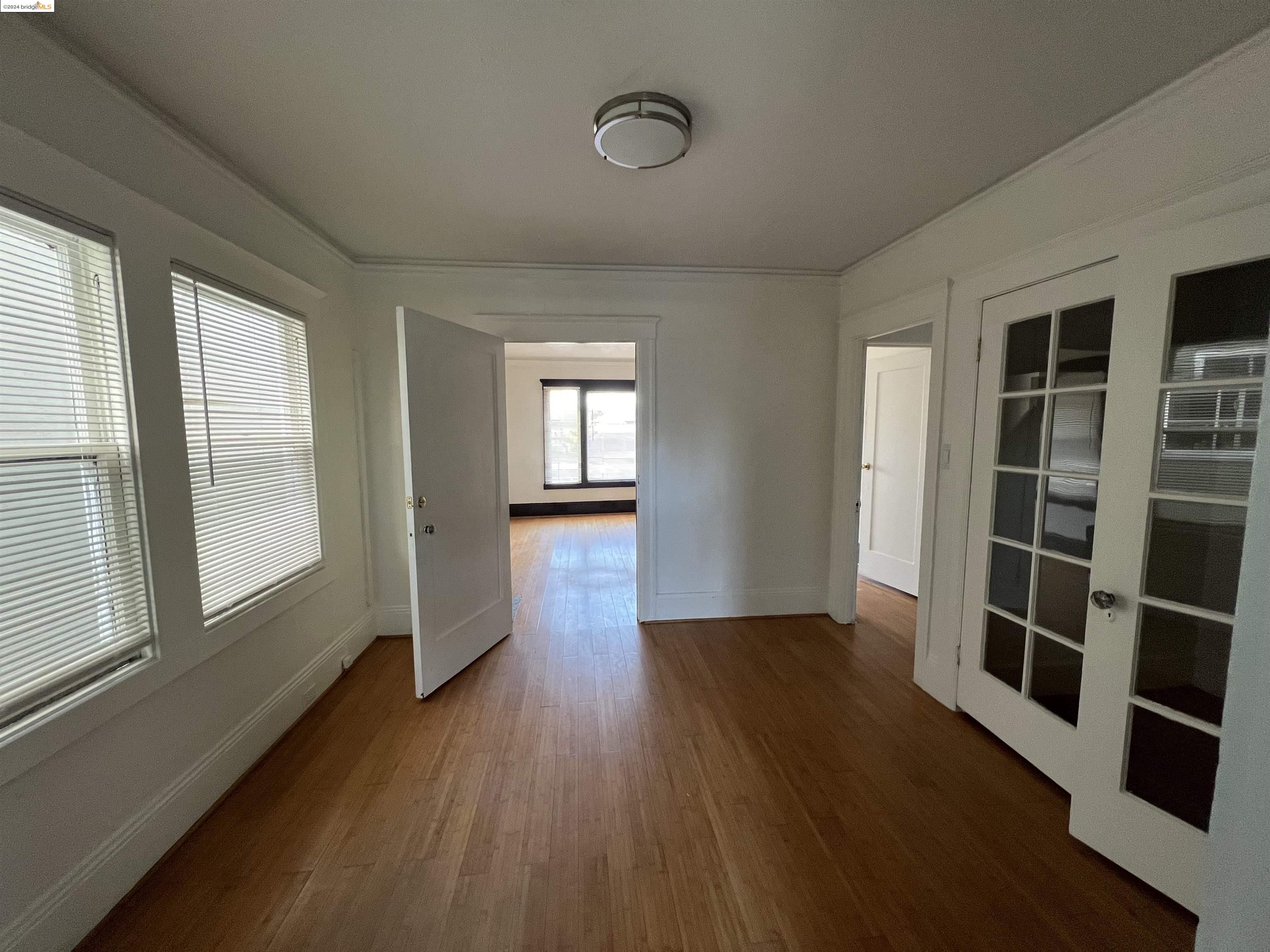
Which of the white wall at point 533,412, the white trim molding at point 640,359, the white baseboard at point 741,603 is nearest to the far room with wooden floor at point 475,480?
the white trim molding at point 640,359

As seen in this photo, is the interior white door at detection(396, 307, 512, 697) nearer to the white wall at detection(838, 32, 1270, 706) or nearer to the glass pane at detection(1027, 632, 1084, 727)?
the white wall at detection(838, 32, 1270, 706)

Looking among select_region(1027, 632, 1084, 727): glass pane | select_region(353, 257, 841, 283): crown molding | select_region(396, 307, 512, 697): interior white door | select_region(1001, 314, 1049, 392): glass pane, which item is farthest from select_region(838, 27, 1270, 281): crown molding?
select_region(396, 307, 512, 697): interior white door

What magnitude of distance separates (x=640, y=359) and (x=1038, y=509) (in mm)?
2229

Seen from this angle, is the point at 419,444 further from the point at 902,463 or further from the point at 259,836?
the point at 902,463

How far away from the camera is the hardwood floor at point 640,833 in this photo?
1257mm

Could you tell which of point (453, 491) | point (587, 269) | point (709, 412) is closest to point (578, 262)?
point (587, 269)

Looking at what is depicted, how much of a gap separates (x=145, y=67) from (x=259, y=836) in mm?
2438

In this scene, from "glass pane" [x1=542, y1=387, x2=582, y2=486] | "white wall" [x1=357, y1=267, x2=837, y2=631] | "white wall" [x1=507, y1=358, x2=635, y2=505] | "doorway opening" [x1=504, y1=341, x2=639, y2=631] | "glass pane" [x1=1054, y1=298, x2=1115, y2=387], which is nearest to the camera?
"glass pane" [x1=1054, y1=298, x2=1115, y2=387]

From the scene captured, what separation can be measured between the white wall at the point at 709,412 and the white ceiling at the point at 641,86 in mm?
785

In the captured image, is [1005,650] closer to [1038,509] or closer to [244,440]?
[1038,509]

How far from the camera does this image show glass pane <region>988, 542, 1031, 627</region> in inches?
73.4

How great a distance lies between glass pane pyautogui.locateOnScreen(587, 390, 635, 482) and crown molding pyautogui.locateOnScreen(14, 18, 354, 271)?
4954 millimetres

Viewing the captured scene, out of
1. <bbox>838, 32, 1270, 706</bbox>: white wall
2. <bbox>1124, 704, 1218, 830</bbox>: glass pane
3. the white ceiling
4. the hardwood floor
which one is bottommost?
the hardwood floor

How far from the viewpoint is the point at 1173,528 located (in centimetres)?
133
